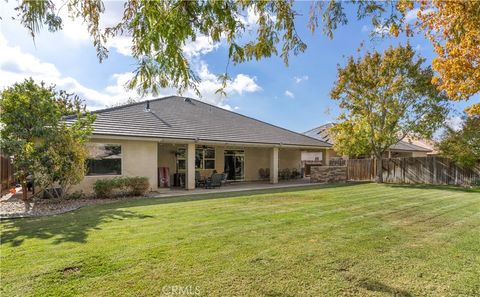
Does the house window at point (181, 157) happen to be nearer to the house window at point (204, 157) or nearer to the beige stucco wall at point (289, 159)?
the house window at point (204, 157)

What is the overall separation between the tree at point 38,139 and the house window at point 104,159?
1.92 metres

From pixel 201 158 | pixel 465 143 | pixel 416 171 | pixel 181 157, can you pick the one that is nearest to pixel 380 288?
pixel 181 157

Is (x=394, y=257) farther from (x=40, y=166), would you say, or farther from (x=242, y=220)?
(x=40, y=166)

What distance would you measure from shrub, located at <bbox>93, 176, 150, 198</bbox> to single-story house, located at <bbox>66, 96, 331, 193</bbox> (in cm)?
118

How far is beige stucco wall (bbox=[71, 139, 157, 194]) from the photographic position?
1446 cm

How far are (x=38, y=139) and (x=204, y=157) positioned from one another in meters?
10.6

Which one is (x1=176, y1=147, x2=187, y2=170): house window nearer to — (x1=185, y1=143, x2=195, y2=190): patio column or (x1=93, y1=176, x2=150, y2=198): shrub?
(x1=185, y1=143, x2=195, y2=190): patio column

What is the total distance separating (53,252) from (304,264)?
4.37m

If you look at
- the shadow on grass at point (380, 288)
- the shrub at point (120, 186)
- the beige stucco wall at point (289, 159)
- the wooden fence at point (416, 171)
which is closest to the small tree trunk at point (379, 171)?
the wooden fence at point (416, 171)

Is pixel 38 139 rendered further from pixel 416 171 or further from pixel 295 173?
pixel 416 171

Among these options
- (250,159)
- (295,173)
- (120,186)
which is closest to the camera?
(120,186)

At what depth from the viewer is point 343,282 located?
4098mm

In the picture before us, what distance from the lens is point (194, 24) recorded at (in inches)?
154

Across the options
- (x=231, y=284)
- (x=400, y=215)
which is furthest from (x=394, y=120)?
(x=231, y=284)
